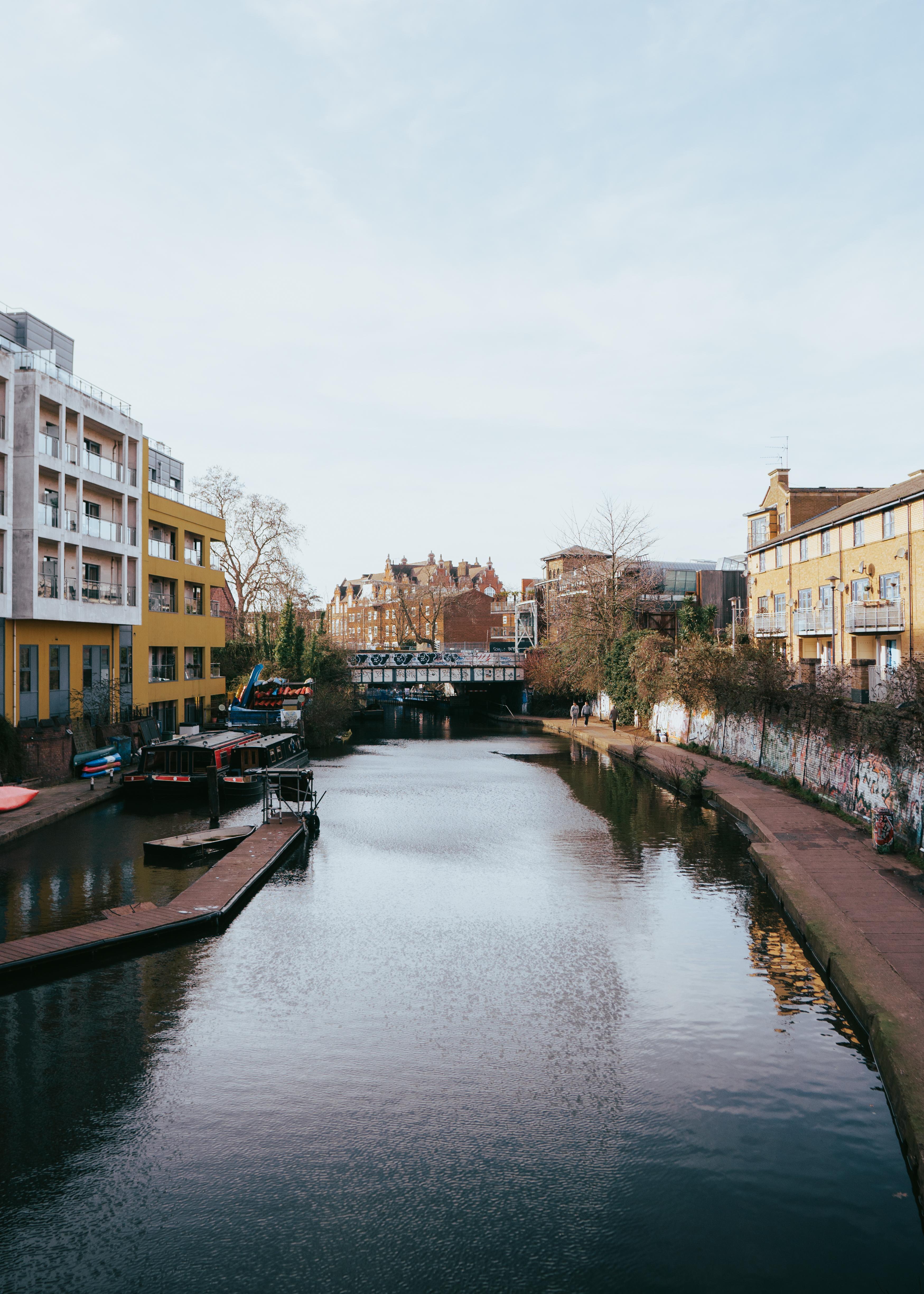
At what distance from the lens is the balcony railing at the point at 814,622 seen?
35.8 m

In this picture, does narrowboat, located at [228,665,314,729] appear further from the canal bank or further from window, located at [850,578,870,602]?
window, located at [850,578,870,602]

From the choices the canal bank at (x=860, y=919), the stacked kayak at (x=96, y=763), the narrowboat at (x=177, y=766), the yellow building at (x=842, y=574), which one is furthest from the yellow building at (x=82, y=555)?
the yellow building at (x=842, y=574)

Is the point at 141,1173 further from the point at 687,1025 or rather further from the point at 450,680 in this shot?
the point at 450,680

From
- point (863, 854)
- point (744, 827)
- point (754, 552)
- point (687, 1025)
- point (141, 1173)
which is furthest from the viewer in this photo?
point (754, 552)

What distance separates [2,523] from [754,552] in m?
33.9

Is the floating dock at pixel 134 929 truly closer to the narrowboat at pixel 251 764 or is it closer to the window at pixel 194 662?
the narrowboat at pixel 251 764

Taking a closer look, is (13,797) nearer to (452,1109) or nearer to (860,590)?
(452,1109)

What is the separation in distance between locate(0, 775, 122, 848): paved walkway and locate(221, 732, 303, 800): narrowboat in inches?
133

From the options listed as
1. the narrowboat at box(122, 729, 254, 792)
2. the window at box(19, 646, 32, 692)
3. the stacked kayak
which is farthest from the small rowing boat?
the window at box(19, 646, 32, 692)

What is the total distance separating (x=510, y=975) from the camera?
12.3 metres

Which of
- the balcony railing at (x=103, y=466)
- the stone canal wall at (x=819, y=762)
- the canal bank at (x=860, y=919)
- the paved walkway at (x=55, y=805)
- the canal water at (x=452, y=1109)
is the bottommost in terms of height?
the canal water at (x=452, y=1109)

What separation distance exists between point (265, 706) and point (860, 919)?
33814 mm

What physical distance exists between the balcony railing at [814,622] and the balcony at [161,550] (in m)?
27.9

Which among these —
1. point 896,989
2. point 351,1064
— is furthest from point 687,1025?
point 351,1064
